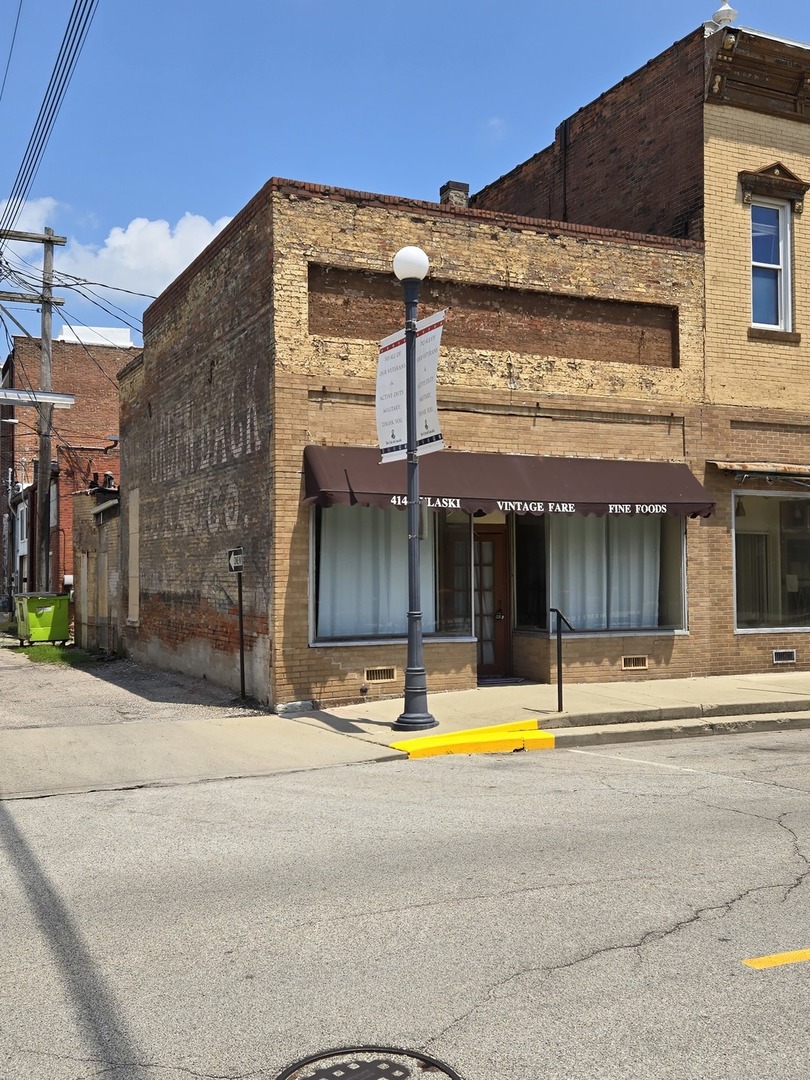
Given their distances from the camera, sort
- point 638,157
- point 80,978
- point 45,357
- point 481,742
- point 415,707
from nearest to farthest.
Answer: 1. point 80,978
2. point 481,742
3. point 415,707
4. point 638,157
5. point 45,357

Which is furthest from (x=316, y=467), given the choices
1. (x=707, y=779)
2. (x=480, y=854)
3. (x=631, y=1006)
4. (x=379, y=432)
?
(x=631, y=1006)

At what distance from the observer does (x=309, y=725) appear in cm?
1244

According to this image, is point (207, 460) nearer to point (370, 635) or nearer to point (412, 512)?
point (370, 635)

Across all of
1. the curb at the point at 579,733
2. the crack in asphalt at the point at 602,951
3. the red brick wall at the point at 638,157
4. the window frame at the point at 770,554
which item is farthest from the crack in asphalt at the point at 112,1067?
the red brick wall at the point at 638,157

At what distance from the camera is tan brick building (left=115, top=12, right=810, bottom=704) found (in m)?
13.8

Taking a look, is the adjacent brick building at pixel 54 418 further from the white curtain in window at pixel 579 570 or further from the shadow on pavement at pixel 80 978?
the shadow on pavement at pixel 80 978

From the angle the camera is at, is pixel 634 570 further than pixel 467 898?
Yes

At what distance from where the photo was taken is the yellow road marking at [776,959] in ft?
15.3

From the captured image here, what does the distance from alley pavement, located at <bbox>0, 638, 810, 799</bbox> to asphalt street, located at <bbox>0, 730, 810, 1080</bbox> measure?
4.61 ft

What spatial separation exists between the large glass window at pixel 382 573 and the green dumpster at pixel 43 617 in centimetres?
1479

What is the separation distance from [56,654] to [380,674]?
1273 cm

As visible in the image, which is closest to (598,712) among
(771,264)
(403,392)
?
(403,392)

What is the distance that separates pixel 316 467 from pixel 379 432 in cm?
106

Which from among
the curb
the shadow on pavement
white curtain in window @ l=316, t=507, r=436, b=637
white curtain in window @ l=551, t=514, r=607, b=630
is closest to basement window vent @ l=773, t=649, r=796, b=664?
white curtain in window @ l=551, t=514, r=607, b=630
